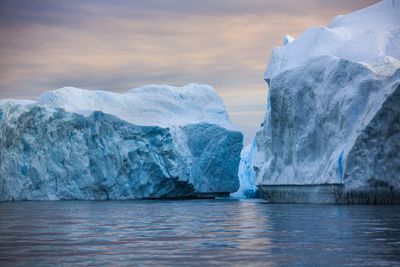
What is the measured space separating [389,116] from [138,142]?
22.2 metres

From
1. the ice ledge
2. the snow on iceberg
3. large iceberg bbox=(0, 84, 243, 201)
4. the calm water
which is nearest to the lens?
the calm water

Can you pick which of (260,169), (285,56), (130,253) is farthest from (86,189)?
(130,253)

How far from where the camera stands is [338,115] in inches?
1092

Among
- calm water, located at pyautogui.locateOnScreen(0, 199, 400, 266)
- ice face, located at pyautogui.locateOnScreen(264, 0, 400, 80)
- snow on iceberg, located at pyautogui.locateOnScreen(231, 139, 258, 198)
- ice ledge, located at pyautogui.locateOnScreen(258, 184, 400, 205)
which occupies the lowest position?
snow on iceberg, located at pyautogui.locateOnScreen(231, 139, 258, 198)

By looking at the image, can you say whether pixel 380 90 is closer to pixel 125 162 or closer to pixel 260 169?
pixel 260 169

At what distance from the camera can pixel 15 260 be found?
8445 mm

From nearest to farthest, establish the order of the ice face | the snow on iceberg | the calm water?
the calm water < the ice face < the snow on iceberg

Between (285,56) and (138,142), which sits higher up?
(285,56)

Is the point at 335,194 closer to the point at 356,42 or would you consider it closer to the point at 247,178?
the point at 356,42

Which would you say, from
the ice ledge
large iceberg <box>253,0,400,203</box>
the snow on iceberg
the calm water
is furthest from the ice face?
the snow on iceberg

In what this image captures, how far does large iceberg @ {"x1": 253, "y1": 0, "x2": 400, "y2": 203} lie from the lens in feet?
82.7

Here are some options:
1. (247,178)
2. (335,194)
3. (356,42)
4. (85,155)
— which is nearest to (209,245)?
(335,194)

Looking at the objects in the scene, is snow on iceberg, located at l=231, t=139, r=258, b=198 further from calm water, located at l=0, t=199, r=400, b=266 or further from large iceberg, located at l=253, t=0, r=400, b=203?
calm water, located at l=0, t=199, r=400, b=266

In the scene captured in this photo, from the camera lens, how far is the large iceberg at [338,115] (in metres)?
25.2
